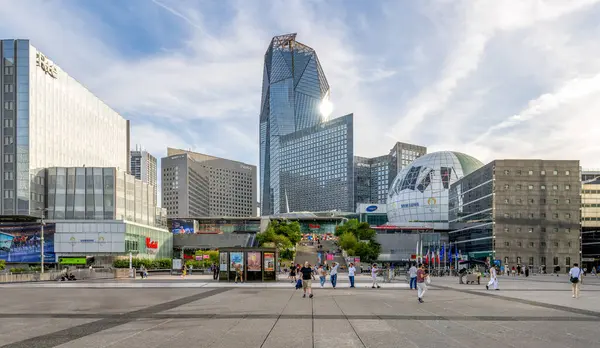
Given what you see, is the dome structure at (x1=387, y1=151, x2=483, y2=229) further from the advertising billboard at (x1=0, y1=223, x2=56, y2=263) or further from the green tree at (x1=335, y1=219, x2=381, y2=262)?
the advertising billboard at (x1=0, y1=223, x2=56, y2=263)

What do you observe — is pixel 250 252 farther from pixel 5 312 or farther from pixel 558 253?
pixel 558 253

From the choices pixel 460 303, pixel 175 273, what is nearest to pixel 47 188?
pixel 175 273

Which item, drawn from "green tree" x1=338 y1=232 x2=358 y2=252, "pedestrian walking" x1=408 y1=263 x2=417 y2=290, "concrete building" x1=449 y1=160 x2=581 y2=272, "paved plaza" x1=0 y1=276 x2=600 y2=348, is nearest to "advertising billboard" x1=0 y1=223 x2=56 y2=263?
"green tree" x1=338 y1=232 x2=358 y2=252

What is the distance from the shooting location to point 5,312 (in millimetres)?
20984

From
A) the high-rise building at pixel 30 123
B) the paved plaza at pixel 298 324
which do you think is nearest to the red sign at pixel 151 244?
the high-rise building at pixel 30 123

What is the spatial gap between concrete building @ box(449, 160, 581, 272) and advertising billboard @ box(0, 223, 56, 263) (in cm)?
7597

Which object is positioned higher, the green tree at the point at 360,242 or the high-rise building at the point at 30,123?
the high-rise building at the point at 30,123

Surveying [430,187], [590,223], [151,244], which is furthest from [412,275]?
[430,187]

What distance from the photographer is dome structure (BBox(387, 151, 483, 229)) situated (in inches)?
6004

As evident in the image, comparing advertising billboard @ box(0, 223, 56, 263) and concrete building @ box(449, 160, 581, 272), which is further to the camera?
concrete building @ box(449, 160, 581, 272)

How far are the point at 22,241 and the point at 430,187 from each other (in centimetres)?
10005

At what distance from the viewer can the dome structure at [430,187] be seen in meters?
152

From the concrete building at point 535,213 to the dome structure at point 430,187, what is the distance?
4667 centimetres

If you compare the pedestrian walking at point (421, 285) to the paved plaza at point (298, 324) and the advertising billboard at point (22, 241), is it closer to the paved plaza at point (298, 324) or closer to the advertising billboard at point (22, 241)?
the paved plaza at point (298, 324)
